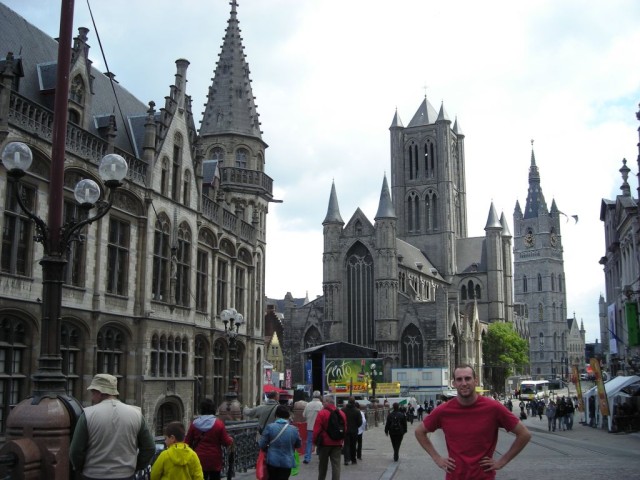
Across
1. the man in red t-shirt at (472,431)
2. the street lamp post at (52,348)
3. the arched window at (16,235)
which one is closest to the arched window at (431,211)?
the arched window at (16,235)

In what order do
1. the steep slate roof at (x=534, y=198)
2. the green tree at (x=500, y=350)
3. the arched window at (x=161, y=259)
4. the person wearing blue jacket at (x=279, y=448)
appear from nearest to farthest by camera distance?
the person wearing blue jacket at (x=279, y=448)
the arched window at (x=161, y=259)
the green tree at (x=500, y=350)
the steep slate roof at (x=534, y=198)

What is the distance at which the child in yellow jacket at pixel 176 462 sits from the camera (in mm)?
7418

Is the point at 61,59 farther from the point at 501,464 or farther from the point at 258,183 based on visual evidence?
the point at 258,183

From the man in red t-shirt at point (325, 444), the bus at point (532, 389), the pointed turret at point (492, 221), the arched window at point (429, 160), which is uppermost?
the arched window at point (429, 160)

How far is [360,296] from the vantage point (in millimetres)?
81000

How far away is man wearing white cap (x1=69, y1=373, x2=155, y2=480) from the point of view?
659cm

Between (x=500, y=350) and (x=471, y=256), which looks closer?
(x=500, y=350)

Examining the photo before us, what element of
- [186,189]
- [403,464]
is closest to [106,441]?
[403,464]

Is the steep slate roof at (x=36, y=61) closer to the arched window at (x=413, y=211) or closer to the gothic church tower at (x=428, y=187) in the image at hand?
the gothic church tower at (x=428, y=187)

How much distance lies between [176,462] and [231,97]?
33.4 m

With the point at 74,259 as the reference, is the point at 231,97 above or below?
above

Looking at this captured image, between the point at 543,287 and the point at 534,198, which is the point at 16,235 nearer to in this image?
the point at 543,287

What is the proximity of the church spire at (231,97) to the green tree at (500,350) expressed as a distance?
65006mm

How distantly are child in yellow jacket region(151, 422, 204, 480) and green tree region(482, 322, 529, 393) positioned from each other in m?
92.6
